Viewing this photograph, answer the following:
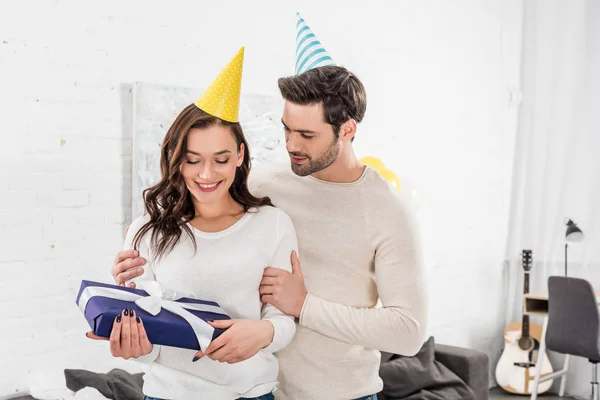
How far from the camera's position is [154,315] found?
1353mm

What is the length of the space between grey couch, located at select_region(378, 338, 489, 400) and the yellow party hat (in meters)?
2.31

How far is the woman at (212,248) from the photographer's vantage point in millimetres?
1477

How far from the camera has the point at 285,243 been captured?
1.60 m

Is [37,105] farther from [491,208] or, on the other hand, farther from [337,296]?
[491,208]

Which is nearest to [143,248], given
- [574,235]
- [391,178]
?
[391,178]

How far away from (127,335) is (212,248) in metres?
0.28

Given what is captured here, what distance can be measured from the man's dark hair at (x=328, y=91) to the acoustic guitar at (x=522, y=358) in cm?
368

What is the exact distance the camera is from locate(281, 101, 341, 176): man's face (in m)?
1.68

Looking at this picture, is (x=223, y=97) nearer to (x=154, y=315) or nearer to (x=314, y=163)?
(x=314, y=163)

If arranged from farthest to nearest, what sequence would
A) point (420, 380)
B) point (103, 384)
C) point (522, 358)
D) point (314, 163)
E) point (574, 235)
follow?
point (522, 358) < point (574, 235) < point (420, 380) < point (103, 384) < point (314, 163)

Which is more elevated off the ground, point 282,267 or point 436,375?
point 282,267

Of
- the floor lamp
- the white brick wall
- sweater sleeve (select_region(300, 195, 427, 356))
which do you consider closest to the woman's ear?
sweater sleeve (select_region(300, 195, 427, 356))

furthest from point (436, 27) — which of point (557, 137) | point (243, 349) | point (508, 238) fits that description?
point (243, 349)

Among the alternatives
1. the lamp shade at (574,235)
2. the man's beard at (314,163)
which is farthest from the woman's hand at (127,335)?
the lamp shade at (574,235)
